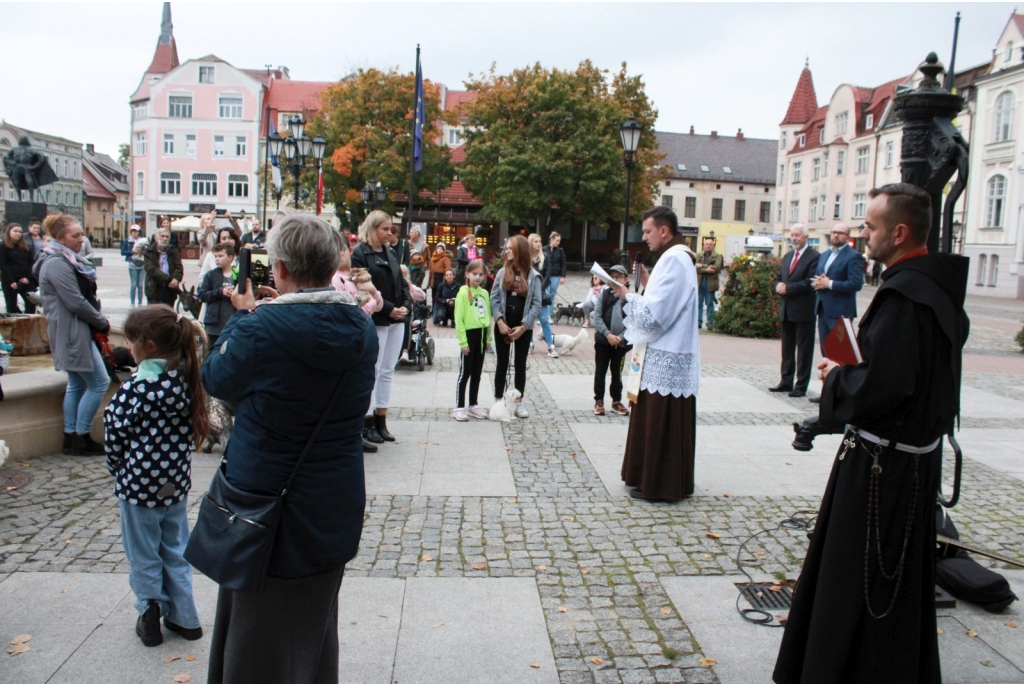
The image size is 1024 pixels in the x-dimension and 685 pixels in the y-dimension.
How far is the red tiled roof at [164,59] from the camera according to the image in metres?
73.9

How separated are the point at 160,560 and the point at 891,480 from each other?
10.1 feet

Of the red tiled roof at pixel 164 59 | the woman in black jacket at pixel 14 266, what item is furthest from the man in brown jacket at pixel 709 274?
the red tiled roof at pixel 164 59

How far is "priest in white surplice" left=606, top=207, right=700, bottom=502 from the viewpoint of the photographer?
18.9 ft

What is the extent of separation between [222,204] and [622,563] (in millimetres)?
63074

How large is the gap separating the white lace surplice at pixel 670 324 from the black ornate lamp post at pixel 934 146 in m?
1.60

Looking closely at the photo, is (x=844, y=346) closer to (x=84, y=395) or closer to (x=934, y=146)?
(x=934, y=146)

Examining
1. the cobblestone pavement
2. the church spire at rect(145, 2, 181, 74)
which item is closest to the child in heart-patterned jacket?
the cobblestone pavement

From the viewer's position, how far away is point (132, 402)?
3.55 metres

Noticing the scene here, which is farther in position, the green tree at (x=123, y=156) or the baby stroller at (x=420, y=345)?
the green tree at (x=123, y=156)

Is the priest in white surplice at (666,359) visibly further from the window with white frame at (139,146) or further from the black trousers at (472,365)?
the window with white frame at (139,146)

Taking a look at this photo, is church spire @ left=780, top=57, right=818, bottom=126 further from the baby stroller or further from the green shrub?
the baby stroller

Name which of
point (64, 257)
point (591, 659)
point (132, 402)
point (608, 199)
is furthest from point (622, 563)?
point (608, 199)

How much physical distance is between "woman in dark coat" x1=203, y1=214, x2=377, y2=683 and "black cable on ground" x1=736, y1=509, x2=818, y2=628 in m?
2.27

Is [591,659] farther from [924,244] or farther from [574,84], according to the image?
[574,84]
